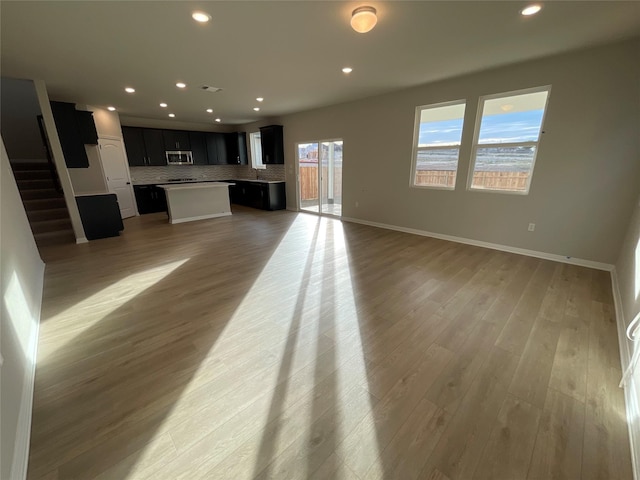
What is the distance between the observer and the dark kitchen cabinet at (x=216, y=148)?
8617 mm

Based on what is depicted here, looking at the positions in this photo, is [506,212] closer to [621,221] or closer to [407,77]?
[621,221]

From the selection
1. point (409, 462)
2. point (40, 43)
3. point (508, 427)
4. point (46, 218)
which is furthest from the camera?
point (46, 218)

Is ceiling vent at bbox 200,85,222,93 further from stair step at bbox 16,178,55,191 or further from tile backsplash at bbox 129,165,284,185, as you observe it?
stair step at bbox 16,178,55,191

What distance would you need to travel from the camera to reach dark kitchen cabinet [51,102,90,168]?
482 centimetres

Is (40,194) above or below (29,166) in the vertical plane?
below

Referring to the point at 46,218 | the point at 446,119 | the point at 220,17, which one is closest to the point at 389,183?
the point at 446,119

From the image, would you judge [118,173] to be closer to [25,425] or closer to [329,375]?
[25,425]

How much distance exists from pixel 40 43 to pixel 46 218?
151 inches

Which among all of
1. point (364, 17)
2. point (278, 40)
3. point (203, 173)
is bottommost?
point (203, 173)

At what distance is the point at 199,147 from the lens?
8422 mm

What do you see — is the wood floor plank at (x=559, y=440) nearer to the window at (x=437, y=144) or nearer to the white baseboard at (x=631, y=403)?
the white baseboard at (x=631, y=403)

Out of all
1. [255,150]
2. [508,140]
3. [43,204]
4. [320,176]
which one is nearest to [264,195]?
[320,176]

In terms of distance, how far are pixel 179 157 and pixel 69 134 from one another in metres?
3.19

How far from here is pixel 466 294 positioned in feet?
9.23
